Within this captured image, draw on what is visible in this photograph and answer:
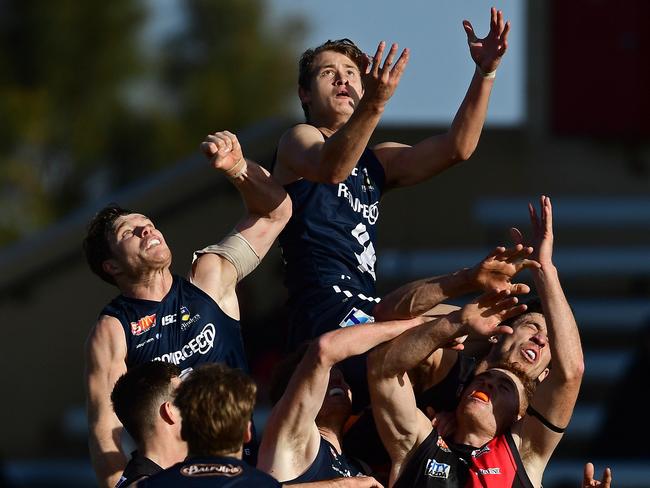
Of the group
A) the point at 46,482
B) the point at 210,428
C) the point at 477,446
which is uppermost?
the point at 210,428

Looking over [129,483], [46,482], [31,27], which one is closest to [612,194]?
[46,482]

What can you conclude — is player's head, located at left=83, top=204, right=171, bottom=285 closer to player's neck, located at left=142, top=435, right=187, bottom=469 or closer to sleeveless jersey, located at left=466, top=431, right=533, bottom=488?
player's neck, located at left=142, top=435, right=187, bottom=469

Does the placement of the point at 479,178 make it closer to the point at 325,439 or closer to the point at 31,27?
the point at 325,439

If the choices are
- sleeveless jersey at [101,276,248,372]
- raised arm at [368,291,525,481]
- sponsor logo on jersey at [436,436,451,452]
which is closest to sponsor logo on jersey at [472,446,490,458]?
sponsor logo on jersey at [436,436,451,452]

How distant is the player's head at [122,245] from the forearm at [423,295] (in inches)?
35.0

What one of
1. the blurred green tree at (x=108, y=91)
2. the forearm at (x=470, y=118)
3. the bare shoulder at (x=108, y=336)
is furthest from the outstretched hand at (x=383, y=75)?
the blurred green tree at (x=108, y=91)

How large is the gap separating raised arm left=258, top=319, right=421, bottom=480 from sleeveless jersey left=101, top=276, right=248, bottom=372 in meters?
0.53

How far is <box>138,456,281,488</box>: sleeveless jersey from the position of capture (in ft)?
15.3

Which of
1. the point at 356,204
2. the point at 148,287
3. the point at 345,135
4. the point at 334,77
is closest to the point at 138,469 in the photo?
the point at 148,287

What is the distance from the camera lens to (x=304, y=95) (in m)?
6.43

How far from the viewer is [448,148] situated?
6.39 m

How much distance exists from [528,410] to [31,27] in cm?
1968

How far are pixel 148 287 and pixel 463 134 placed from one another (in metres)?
1.45

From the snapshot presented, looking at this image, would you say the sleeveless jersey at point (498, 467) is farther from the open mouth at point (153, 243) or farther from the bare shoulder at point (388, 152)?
the open mouth at point (153, 243)
